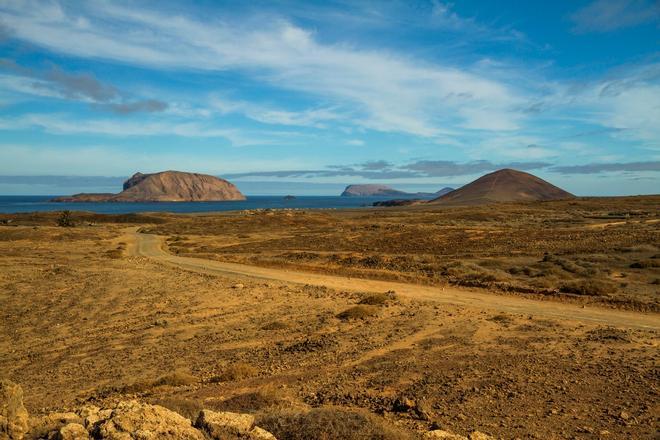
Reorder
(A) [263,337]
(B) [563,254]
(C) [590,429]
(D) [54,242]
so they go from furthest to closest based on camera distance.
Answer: (D) [54,242] → (B) [563,254] → (A) [263,337] → (C) [590,429]

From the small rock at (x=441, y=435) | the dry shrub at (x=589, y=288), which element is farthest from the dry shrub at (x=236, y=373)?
the dry shrub at (x=589, y=288)

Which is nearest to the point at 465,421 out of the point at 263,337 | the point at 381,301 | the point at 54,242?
the point at 263,337

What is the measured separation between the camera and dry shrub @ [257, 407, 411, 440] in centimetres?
649

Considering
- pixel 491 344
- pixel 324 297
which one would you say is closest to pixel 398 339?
pixel 491 344

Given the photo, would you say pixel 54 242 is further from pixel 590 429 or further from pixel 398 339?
pixel 590 429

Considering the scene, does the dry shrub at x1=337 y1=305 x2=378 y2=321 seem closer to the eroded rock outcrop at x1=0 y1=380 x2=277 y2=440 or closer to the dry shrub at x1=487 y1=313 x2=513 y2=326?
the dry shrub at x1=487 y1=313 x2=513 y2=326

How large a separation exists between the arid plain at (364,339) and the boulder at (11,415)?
89.7 inches

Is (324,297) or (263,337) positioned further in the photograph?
(324,297)

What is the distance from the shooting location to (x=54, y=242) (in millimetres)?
51531

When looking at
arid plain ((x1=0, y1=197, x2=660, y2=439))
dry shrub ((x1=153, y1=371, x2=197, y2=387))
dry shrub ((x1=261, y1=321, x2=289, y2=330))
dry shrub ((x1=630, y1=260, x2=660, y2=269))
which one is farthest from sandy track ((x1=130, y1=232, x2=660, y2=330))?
dry shrub ((x1=153, y1=371, x2=197, y2=387))

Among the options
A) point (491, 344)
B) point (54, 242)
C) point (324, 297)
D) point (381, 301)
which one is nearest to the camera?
point (491, 344)

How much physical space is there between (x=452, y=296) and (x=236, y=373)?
13336 millimetres

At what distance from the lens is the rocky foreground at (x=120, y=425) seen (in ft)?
18.5

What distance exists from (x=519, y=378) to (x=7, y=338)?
16.1 meters
